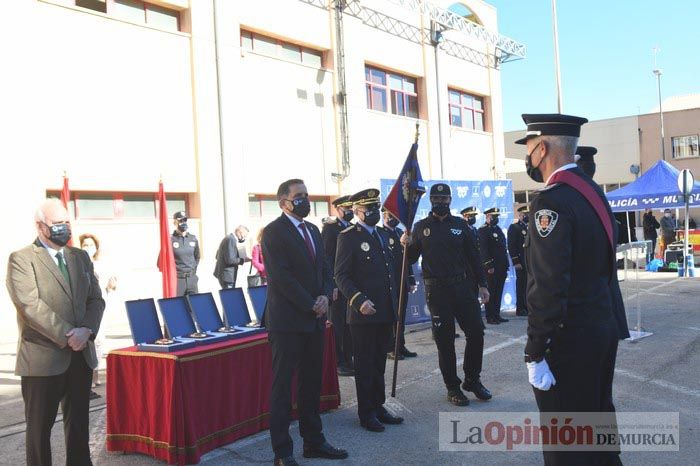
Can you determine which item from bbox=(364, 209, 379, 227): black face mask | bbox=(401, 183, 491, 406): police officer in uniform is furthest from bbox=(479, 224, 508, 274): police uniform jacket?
bbox=(364, 209, 379, 227): black face mask

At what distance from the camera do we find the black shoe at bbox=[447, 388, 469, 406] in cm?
638

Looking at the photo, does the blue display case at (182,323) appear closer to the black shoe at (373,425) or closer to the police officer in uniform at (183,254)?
the black shoe at (373,425)

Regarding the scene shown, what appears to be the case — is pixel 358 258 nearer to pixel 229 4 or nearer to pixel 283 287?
pixel 283 287

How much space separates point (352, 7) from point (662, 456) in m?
18.7

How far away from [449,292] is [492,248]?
231 inches

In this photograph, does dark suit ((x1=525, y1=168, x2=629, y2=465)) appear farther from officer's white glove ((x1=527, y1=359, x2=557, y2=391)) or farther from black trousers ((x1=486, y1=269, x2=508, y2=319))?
black trousers ((x1=486, y1=269, x2=508, y2=319))

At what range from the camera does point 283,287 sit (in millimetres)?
4910

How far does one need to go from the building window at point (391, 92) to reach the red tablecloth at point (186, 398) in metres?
17.9

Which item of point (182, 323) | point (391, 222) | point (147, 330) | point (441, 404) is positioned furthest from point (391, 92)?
point (147, 330)

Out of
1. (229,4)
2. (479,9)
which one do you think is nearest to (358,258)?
(229,4)

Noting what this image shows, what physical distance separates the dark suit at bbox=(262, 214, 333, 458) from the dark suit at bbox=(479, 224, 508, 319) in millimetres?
7313

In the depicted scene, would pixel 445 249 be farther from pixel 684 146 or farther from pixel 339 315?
pixel 684 146

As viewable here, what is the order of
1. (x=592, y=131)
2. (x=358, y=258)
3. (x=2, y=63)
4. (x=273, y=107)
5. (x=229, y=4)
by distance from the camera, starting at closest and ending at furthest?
(x=358, y=258) → (x=2, y=63) → (x=229, y=4) → (x=273, y=107) → (x=592, y=131)

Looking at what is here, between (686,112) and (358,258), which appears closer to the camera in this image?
(358,258)
